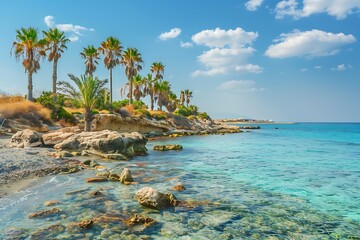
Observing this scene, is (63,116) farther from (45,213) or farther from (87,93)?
(45,213)

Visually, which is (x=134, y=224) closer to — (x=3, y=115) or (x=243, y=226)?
(x=243, y=226)

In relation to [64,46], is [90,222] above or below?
below

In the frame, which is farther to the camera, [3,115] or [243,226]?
[3,115]

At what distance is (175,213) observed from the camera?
9.42 metres

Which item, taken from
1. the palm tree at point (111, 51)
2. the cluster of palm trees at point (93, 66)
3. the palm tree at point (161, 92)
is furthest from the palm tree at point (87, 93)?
the palm tree at point (161, 92)

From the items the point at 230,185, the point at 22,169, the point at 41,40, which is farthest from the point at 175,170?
the point at 41,40

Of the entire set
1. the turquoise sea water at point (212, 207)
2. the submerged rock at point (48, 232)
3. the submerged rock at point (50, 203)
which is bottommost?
the turquoise sea water at point (212, 207)

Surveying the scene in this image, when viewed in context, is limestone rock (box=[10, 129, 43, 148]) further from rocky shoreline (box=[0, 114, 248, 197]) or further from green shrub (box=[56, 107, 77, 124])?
green shrub (box=[56, 107, 77, 124])

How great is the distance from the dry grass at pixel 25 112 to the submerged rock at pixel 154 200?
30.2 meters

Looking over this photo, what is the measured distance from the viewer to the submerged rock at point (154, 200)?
9.71 metres

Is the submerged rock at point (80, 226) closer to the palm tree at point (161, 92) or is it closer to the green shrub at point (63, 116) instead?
the green shrub at point (63, 116)

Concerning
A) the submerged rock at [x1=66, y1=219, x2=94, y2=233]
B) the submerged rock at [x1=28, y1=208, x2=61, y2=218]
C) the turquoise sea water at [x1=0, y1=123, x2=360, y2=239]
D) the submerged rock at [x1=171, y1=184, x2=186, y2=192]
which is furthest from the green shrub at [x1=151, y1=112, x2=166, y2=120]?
the submerged rock at [x1=66, y1=219, x2=94, y2=233]

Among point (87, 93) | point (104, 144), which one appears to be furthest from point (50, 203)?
point (87, 93)

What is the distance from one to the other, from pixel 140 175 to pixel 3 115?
25025 mm
